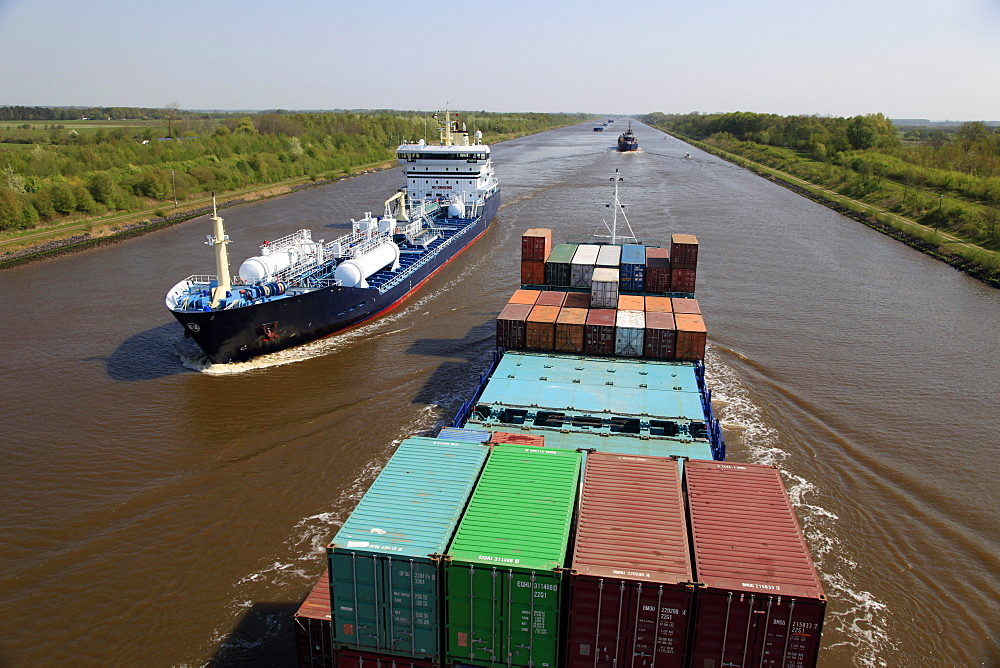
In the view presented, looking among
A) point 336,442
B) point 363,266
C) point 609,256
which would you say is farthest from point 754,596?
point 363,266

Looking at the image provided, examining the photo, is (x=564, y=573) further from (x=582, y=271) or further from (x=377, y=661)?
(x=582, y=271)

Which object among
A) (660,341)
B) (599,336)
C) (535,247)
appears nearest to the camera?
(660,341)

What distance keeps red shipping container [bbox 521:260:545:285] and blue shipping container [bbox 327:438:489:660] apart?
18209mm

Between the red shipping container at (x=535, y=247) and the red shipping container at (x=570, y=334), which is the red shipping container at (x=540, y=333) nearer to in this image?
the red shipping container at (x=570, y=334)

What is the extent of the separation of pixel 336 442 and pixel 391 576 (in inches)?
463

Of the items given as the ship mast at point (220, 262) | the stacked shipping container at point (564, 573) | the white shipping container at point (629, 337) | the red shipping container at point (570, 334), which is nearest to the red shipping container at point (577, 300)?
the red shipping container at point (570, 334)

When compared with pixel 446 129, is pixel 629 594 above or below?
below

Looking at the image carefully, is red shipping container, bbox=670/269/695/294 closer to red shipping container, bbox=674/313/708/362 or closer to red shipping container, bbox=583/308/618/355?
red shipping container, bbox=674/313/708/362

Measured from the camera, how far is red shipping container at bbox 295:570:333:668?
36.9ft

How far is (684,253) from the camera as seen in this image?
1064 inches

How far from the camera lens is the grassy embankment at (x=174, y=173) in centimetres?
5047

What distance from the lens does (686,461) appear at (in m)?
13.1

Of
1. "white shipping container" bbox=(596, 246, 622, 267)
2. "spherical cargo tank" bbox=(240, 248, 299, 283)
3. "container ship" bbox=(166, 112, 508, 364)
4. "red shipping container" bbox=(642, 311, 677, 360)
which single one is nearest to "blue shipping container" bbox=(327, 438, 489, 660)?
"red shipping container" bbox=(642, 311, 677, 360)

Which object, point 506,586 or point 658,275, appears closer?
point 506,586
